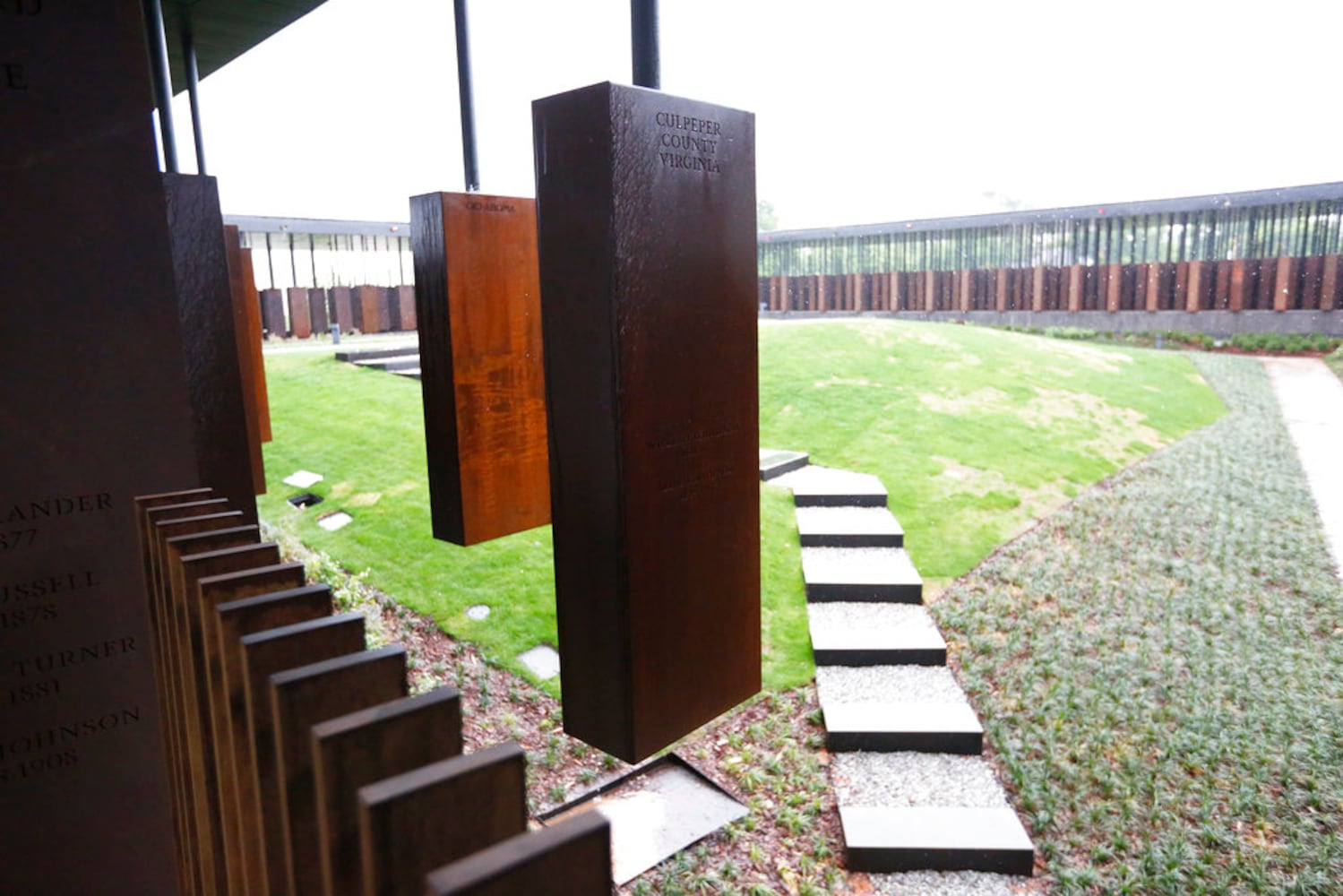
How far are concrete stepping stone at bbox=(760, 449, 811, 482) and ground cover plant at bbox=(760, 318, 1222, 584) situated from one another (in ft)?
0.98

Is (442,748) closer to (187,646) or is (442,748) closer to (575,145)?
→ (187,646)

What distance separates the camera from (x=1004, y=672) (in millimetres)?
5648

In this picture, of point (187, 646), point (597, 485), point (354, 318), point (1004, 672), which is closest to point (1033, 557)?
point (1004, 672)

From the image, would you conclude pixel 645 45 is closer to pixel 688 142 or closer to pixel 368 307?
pixel 688 142

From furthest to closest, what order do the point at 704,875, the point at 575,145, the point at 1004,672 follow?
1. the point at 1004,672
2. the point at 704,875
3. the point at 575,145

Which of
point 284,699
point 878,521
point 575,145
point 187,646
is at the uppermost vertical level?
point 575,145

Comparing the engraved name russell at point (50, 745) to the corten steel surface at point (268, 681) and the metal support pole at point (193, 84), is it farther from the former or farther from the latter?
the metal support pole at point (193, 84)

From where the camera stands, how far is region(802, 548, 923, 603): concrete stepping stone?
644cm

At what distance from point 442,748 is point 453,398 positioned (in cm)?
220

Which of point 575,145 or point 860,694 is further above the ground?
point 575,145

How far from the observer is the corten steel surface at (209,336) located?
2729 millimetres

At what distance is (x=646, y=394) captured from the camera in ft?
5.36

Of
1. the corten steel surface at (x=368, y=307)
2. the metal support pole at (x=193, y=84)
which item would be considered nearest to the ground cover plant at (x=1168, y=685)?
the metal support pole at (x=193, y=84)

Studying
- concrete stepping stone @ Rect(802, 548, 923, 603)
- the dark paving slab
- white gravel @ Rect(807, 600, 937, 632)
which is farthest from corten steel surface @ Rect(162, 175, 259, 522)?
the dark paving slab
